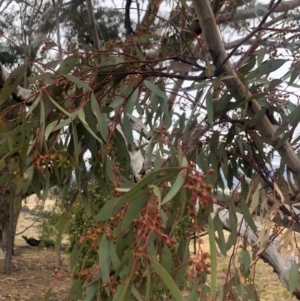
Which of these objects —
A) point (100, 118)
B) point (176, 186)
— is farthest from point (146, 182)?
point (100, 118)

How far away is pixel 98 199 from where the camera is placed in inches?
109

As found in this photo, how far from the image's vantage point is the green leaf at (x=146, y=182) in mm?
570

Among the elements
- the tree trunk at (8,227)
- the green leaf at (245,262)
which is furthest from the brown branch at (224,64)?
the tree trunk at (8,227)

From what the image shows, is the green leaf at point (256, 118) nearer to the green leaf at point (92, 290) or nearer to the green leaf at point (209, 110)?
the green leaf at point (209, 110)

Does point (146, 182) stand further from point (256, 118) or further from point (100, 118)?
point (256, 118)

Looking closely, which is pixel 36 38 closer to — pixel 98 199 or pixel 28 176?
pixel 98 199

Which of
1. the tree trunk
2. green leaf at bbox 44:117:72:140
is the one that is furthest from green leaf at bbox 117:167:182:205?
the tree trunk

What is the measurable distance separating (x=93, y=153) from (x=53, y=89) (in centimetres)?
16

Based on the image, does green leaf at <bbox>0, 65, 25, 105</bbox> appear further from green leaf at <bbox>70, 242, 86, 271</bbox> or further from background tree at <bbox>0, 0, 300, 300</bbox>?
green leaf at <bbox>70, 242, 86, 271</bbox>

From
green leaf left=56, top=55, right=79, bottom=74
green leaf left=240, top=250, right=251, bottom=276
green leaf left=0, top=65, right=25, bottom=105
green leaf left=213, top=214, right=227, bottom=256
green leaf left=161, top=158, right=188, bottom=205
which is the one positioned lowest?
green leaf left=240, top=250, right=251, bottom=276

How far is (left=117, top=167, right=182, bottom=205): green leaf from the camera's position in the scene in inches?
22.4

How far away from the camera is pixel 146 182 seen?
0.58 meters

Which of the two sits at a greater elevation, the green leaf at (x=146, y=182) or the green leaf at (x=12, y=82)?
the green leaf at (x=12, y=82)

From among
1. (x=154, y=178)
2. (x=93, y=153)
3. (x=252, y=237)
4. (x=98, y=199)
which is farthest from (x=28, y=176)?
(x=98, y=199)
